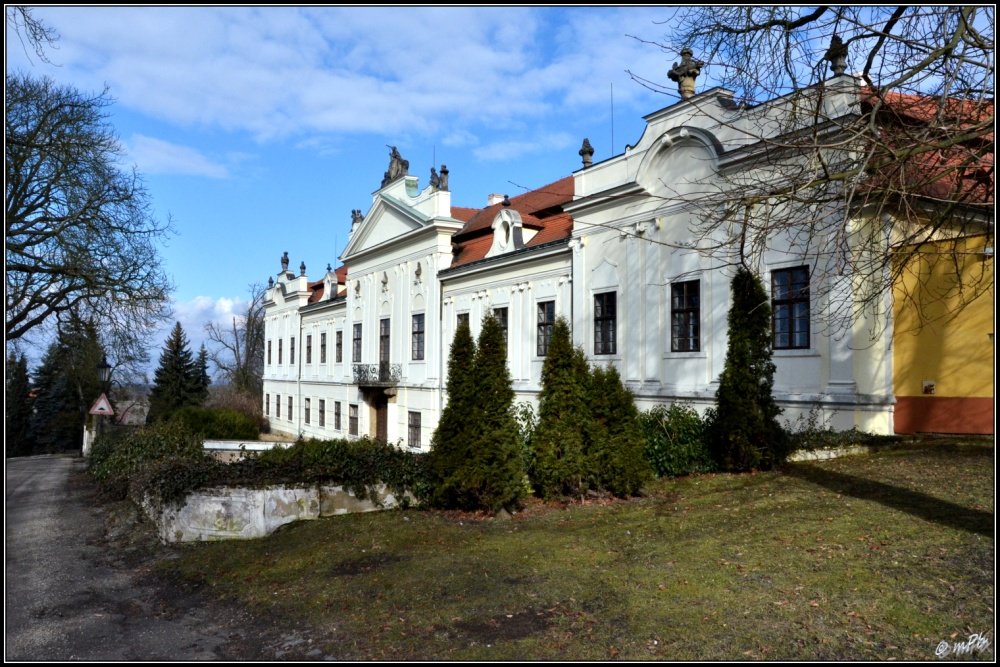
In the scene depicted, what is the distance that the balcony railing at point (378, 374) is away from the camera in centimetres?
3131

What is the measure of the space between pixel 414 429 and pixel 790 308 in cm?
1785

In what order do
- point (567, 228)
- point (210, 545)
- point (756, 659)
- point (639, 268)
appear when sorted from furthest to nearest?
point (567, 228)
point (639, 268)
point (210, 545)
point (756, 659)

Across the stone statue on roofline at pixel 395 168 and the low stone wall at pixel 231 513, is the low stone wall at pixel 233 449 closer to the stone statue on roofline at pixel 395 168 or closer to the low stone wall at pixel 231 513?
the low stone wall at pixel 231 513

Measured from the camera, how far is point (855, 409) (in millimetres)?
14352

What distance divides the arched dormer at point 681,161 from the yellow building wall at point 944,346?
16.2ft

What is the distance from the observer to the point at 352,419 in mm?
36406

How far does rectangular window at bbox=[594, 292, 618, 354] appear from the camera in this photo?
20.4m

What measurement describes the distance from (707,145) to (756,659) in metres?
14.3

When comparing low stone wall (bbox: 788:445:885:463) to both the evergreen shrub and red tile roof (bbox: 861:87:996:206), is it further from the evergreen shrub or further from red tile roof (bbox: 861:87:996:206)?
red tile roof (bbox: 861:87:996:206)

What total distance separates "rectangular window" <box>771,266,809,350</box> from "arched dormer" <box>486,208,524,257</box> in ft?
33.7

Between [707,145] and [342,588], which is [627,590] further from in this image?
[707,145]

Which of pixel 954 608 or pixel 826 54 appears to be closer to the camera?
pixel 954 608

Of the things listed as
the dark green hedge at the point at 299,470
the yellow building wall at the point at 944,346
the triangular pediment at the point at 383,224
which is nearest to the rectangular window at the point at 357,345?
the triangular pediment at the point at 383,224

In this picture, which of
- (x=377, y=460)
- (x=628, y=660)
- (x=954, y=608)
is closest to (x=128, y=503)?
(x=377, y=460)
